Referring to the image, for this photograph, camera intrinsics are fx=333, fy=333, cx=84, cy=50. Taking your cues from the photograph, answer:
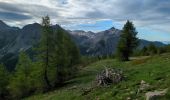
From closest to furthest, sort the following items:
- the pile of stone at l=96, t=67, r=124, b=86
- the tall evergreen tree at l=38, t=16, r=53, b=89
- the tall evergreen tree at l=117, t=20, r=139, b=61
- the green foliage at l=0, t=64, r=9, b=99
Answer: the pile of stone at l=96, t=67, r=124, b=86 < the tall evergreen tree at l=38, t=16, r=53, b=89 < the green foliage at l=0, t=64, r=9, b=99 < the tall evergreen tree at l=117, t=20, r=139, b=61

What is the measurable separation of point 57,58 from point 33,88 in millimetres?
13299

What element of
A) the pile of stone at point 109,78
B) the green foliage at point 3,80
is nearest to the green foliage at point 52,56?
the green foliage at point 3,80

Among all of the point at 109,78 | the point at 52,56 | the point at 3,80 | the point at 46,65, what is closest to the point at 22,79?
the point at 3,80

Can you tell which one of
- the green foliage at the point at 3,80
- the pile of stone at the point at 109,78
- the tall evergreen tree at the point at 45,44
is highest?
the tall evergreen tree at the point at 45,44

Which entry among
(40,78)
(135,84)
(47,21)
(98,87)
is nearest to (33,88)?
(40,78)

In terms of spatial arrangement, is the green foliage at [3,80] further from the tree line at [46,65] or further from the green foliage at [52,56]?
the green foliage at [52,56]

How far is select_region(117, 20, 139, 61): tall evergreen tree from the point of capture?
89225 millimetres

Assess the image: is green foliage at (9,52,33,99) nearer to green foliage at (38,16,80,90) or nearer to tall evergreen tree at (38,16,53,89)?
green foliage at (38,16,80,90)

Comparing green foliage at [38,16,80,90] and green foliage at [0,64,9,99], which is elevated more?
green foliage at [38,16,80,90]

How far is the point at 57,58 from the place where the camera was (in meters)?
64.5

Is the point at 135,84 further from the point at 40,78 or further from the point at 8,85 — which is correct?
the point at 8,85

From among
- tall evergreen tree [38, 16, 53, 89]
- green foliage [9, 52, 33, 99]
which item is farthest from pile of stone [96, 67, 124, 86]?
green foliage [9, 52, 33, 99]

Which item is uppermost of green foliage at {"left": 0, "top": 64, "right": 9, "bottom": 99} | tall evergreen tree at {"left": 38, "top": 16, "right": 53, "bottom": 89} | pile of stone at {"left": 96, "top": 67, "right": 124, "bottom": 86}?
tall evergreen tree at {"left": 38, "top": 16, "right": 53, "bottom": 89}

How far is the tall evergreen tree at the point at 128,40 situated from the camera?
293 feet
